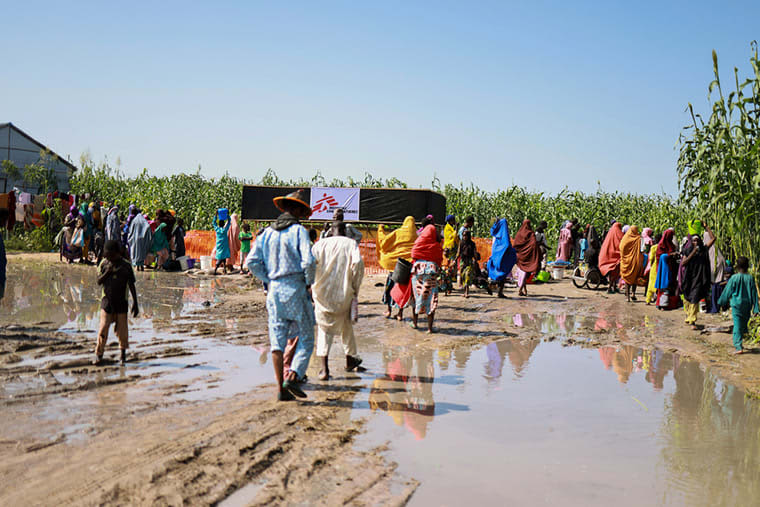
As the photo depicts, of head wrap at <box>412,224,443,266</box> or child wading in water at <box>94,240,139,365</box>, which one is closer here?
child wading in water at <box>94,240,139,365</box>

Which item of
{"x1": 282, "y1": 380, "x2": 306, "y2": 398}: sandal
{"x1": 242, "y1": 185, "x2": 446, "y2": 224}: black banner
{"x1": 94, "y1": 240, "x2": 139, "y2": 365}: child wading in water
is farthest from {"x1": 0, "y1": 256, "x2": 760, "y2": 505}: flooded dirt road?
{"x1": 242, "y1": 185, "x2": 446, "y2": 224}: black banner

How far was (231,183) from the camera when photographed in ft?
106

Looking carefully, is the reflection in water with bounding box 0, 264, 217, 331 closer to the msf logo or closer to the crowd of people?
the crowd of people

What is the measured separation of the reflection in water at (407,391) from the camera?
18.3 feet

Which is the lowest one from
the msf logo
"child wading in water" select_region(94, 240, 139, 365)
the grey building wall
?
"child wading in water" select_region(94, 240, 139, 365)

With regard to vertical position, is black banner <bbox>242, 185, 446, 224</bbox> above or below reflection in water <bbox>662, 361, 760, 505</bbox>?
above

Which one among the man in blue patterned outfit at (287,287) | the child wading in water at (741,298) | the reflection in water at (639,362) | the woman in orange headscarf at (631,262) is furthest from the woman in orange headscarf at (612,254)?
the man in blue patterned outfit at (287,287)

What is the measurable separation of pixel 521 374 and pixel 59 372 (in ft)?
16.8

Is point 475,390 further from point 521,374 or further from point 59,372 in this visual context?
point 59,372

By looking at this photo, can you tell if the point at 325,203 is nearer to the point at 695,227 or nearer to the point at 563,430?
the point at 695,227

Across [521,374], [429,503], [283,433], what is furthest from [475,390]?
[429,503]

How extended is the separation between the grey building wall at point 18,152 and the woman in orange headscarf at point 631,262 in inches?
1203

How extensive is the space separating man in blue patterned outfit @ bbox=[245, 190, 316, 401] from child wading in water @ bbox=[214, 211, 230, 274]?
46.4 feet

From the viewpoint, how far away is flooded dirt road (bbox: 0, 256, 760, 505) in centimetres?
403
